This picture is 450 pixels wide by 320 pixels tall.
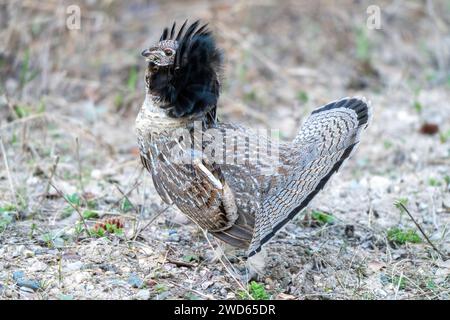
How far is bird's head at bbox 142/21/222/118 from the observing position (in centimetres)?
507

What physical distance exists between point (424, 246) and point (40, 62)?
5.44 metres

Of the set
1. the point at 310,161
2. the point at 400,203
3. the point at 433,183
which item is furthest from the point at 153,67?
the point at 433,183

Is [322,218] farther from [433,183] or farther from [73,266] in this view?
[73,266]

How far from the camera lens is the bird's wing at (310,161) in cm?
465

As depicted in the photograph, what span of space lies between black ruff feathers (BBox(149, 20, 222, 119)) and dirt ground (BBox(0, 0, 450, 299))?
1.19 feet

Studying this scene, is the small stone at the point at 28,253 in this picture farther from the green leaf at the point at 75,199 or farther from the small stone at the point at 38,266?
the green leaf at the point at 75,199

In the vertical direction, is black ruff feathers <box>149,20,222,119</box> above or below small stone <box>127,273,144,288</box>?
above

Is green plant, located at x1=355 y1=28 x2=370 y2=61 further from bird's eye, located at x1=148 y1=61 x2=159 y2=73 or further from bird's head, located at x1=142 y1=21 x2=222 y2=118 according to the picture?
bird's eye, located at x1=148 y1=61 x2=159 y2=73

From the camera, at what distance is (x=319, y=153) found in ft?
16.4

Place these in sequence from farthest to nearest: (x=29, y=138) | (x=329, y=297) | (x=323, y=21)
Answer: (x=323, y=21) → (x=29, y=138) → (x=329, y=297)

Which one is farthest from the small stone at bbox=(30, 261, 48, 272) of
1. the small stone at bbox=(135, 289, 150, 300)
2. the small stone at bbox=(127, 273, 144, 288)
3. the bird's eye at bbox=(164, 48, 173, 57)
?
the bird's eye at bbox=(164, 48, 173, 57)

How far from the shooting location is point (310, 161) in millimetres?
A: 4980

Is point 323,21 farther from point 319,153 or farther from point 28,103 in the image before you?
point 319,153

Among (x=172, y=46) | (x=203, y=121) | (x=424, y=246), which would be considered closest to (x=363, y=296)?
(x=424, y=246)
